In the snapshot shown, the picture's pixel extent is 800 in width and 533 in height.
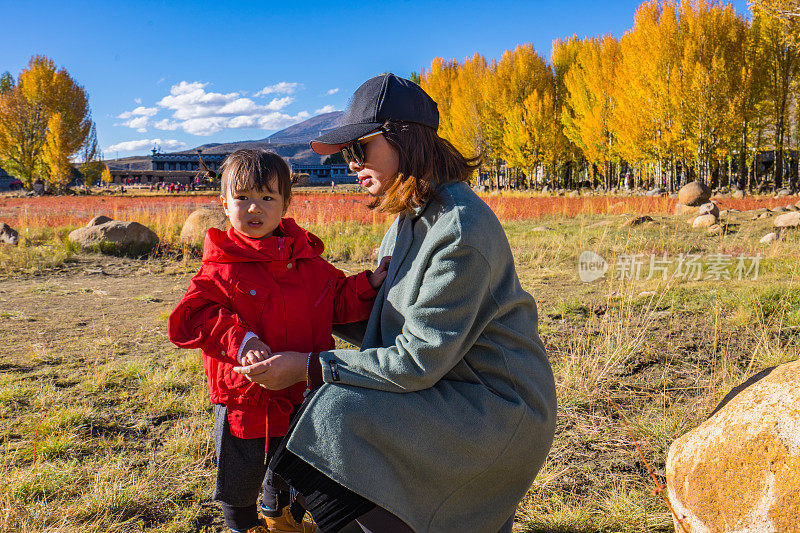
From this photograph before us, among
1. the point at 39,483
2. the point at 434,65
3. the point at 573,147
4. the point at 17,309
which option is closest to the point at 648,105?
the point at 573,147

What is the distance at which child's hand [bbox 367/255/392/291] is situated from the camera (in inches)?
75.3

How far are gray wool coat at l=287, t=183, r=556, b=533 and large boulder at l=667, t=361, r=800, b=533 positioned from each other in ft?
1.86

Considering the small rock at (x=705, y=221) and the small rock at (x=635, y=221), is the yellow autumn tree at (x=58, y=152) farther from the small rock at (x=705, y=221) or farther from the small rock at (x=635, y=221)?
the small rock at (x=705, y=221)

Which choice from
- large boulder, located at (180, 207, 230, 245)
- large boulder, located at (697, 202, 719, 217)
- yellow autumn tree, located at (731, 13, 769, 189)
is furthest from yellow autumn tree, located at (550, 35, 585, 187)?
large boulder, located at (180, 207, 230, 245)

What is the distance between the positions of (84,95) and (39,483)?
45.8m

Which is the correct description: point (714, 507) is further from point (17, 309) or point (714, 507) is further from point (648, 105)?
point (648, 105)

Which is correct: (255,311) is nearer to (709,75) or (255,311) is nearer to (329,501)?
(329,501)

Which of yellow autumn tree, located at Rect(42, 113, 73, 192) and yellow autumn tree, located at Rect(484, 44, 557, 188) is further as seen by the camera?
yellow autumn tree, located at Rect(42, 113, 73, 192)

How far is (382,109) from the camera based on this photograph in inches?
67.7

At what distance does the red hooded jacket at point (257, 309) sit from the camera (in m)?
1.73

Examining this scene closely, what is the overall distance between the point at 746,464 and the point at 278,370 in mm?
1391

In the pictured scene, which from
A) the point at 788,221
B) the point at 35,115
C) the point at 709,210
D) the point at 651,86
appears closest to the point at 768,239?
the point at 788,221

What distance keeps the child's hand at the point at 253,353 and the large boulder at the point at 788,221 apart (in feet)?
32.4

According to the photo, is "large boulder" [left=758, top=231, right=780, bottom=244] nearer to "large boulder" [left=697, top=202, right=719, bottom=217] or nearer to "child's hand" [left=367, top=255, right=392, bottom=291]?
"large boulder" [left=697, top=202, right=719, bottom=217]
